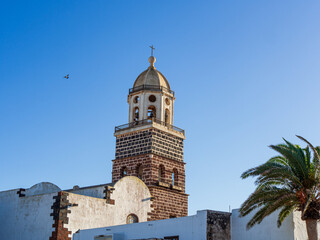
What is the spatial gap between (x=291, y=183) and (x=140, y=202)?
44.5ft

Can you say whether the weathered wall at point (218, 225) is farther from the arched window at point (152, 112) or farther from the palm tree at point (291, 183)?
the arched window at point (152, 112)

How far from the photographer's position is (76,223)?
84.8 feet

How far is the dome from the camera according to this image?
35062 millimetres

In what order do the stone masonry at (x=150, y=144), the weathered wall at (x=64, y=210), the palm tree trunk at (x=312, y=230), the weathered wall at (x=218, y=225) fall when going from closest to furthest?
the palm tree trunk at (x=312, y=230)
the weathered wall at (x=218, y=225)
the weathered wall at (x=64, y=210)
the stone masonry at (x=150, y=144)

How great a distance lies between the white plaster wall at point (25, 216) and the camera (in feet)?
84.8

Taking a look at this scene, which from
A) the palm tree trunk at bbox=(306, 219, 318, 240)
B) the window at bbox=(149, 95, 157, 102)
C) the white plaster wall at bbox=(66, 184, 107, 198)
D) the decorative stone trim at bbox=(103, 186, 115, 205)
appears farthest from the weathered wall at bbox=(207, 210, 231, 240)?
the window at bbox=(149, 95, 157, 102)

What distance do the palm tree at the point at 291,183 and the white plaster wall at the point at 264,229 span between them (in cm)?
161

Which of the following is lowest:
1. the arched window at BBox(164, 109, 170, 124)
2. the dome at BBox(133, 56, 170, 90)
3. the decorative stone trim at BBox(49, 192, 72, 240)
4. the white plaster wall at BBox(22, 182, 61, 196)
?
the decorative stone trim at BBox(49, 192, 72, 240)

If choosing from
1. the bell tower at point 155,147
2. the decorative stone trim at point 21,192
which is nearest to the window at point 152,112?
the bell tower at point 155,147

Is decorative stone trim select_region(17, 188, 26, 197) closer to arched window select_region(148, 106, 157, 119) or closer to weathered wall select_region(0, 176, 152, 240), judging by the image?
weathered wall select_region(0, 176, 152, 240)

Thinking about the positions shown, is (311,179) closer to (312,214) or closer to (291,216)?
(312,214)

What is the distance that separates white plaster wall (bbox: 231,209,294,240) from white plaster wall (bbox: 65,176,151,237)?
863 cm

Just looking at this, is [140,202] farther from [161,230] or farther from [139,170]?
[161,230]

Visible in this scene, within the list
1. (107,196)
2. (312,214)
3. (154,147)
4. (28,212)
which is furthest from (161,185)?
(312,214)
